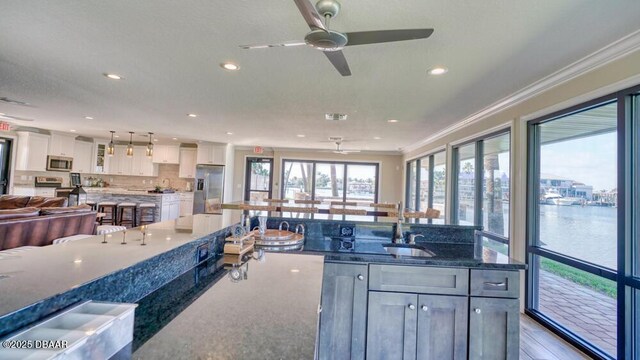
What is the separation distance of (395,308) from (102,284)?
1.50 metres

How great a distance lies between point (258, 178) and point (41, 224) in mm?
5733

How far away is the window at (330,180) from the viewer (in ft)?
29.1

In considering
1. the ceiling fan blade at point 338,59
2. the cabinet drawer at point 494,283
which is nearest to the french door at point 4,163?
the ceiling fan blade at point 338,59

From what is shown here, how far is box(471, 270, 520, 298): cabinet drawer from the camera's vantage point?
1.72 m

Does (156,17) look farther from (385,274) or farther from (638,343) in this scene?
(638,343)

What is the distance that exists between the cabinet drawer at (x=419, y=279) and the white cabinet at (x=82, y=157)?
356 inches

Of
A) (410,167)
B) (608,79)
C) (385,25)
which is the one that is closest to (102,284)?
(385,25)

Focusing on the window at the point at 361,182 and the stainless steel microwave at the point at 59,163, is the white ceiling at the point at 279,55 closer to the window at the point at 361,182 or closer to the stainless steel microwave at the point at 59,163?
the stainless steel microwave at the point at 59,163

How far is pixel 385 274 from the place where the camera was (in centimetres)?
175

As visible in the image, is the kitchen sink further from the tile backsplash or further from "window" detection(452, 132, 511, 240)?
the tile backsplash

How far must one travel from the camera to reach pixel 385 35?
1.58 meters

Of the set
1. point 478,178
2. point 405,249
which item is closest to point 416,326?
point 405,249

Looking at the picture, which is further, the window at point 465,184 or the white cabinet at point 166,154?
the white cabinet at point 166,154

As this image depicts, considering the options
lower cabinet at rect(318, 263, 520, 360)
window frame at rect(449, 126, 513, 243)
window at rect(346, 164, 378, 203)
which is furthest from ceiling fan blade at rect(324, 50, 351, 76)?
window at rect(346, 164, 378, 203)
